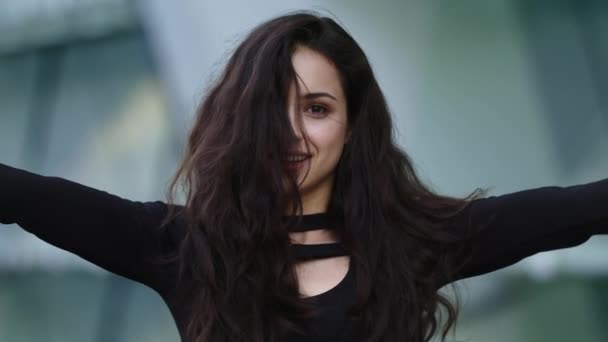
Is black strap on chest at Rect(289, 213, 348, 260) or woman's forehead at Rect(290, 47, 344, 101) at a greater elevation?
woman's forehead at Rect(290, 47, 344, 101)

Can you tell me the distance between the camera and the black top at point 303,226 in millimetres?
1730

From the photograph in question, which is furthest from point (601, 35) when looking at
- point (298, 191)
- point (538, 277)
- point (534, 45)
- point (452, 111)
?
point (298, 191)

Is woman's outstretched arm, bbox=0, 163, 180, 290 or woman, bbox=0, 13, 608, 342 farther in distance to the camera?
woman, bbox=0, 13, 608, 342

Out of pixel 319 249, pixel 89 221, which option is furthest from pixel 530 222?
pixel 89 221

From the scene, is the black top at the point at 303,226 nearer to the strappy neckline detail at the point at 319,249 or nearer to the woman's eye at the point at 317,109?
the strappy neckline detail at the point at 319,249

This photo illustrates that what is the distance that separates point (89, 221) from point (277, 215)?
1.27ft

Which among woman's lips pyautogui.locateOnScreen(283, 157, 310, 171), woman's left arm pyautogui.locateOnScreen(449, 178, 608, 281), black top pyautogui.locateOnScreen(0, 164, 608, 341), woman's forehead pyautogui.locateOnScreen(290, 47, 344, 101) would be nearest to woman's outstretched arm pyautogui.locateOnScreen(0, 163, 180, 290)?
black top pyautogui.locateOnScreen(0, 164, 608, 341)

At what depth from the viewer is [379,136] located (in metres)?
2.17

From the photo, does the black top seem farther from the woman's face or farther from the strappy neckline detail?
the woman's face

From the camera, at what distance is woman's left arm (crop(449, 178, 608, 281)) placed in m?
1.87

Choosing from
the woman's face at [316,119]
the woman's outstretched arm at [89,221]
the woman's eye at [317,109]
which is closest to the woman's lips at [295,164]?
the woman's face at [316,119]

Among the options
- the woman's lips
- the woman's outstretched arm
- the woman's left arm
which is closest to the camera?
the woman's outstretched arm

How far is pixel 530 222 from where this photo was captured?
6.34 ft

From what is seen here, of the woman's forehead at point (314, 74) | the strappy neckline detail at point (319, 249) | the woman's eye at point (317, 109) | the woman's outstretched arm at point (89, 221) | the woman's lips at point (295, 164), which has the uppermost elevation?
the woman's forehead at point (314, 74)
